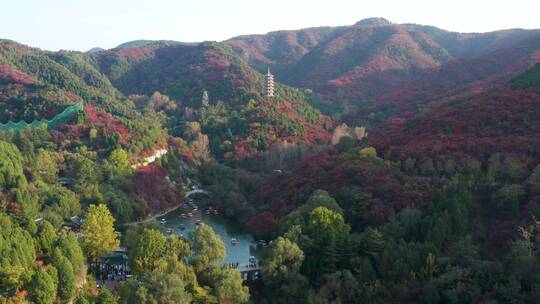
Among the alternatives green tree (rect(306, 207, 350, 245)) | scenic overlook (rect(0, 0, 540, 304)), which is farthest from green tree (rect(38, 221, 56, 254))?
green tree (rect(306, 207, 350, 245))

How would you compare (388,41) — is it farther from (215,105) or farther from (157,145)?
(157,145)

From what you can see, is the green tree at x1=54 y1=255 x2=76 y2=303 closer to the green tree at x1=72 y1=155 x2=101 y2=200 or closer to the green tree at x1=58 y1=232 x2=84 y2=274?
the green tree at x1=58 y1=232 x2=84 y2=274

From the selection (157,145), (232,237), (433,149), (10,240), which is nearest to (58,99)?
(157,145)

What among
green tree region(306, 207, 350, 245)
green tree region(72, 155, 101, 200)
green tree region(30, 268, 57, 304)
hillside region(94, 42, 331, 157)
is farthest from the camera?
hillside region(94, 42, 331, 157)

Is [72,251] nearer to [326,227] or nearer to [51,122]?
[326,227]

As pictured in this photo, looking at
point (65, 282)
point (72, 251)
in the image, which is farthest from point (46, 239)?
point (65, 282)

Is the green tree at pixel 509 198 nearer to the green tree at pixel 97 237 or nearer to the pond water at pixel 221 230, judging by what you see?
the pond water at pixel 221 230

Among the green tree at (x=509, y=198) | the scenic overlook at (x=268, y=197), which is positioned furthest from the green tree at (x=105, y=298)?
the green tree at (x=509, y=198)
